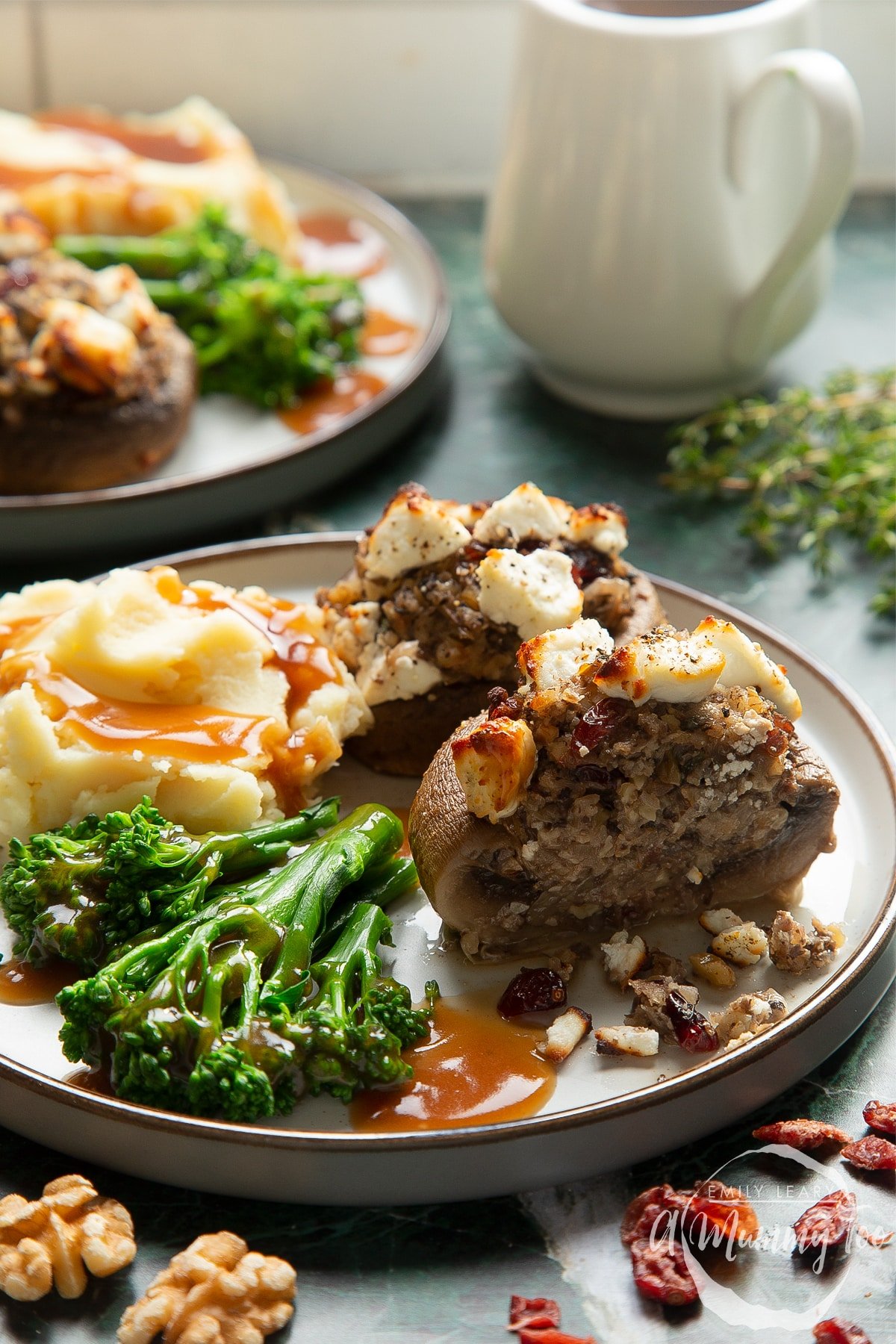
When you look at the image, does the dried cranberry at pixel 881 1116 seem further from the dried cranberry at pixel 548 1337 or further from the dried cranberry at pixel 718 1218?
the dried cranberry at pixel 548 1337

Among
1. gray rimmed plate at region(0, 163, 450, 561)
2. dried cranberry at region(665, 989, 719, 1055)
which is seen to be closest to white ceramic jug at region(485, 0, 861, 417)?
gray rimmed plate at region(0, 163, 450, 561)

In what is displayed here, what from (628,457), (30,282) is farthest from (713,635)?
(30,282)

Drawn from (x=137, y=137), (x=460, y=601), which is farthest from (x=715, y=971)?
(x=137, y=137)

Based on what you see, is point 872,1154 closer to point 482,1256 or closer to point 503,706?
point 482,1256

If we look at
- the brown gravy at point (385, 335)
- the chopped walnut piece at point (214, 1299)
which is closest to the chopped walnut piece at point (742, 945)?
the chopped walnut piece at point (214, 1299)

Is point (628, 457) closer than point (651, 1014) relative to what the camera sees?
No

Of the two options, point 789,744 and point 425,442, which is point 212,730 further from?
point 425,442
